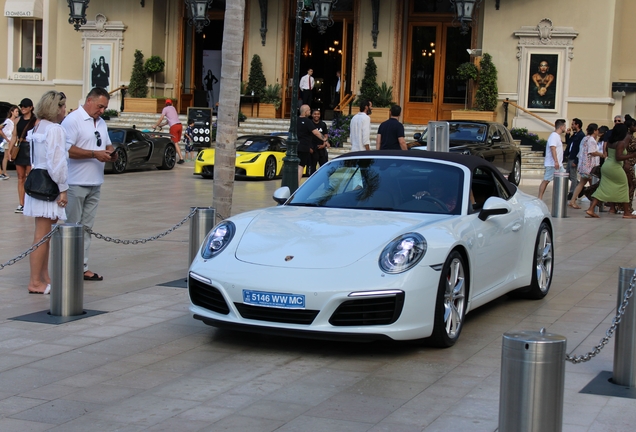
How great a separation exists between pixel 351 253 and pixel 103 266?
468 cm

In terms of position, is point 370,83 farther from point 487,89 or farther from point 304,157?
point 304,157

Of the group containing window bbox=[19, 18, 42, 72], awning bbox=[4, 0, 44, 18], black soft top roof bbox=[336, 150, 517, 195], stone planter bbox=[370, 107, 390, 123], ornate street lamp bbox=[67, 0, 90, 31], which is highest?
awning bbox=[4, 0, 44, 18]

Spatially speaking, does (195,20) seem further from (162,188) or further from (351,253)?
(351,253)

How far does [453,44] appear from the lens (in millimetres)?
32750

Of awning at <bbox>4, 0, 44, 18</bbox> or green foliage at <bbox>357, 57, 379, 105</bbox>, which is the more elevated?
awning at <bbox>4, 0, 44, 18</bbox>

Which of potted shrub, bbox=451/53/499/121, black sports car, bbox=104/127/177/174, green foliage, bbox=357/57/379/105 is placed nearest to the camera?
black sports car, bbox=104/127/177/174

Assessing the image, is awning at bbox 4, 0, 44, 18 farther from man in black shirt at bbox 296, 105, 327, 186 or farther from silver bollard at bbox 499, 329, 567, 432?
silver bollard at bbox 499, 329, 567, 432

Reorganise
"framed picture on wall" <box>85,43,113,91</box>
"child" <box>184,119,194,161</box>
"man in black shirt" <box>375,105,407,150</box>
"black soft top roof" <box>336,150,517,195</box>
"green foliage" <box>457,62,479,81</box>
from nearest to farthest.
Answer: "black soft top roof" <box>336,150,517,195</box>, "man in black shirt" <box>375,105,407,150</box>, "child" <box>184,119,194,161</box>, "green foliage" <box>457,62,479,81</box>, "framed picture on wall" <box>85,43,113,91</box>

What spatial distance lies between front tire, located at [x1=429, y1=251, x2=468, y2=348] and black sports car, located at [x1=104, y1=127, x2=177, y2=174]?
1751 cm

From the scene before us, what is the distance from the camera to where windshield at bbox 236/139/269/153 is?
23.8m

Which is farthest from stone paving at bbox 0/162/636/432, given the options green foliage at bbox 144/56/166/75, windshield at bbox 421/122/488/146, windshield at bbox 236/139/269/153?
green foliage at bbox 144/56/166/75

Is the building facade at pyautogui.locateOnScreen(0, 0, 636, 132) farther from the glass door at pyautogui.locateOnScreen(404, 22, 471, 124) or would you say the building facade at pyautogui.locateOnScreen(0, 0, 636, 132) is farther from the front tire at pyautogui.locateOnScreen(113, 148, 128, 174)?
the front tire at pyautogui.locateOnScreen(113, 148, 128, 174)

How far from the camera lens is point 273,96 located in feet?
109

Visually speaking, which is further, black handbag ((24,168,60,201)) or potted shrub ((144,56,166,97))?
potted shrub ((144,56,166,97))
